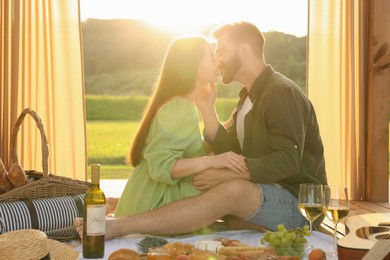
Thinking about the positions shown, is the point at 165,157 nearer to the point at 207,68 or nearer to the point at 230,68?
the point at 207,68

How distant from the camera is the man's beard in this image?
11.5 ft

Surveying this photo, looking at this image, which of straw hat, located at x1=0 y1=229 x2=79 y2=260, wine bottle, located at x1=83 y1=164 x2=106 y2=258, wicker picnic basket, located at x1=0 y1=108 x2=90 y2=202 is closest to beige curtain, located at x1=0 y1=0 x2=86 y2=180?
wicker picnic basket, located at x1=0 y1=108 x2=90 y2=202

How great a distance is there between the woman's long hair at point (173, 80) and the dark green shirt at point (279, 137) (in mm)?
294

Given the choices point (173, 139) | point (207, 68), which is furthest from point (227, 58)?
point (173, 139)

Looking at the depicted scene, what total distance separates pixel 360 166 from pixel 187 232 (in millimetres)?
2469

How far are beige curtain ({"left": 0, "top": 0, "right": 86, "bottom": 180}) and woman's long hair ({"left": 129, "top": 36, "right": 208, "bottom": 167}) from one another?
1854mm

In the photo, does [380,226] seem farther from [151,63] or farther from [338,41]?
[151,63]

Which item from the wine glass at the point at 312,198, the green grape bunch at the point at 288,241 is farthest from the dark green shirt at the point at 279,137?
the wine glass at the point at 312,198

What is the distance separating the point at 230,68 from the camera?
3547mm

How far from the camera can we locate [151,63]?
1505cm

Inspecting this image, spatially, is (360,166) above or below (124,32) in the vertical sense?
below

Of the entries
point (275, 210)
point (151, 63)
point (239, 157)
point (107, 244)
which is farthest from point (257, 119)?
point (151, 63)

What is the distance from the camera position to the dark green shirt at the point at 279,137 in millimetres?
3072

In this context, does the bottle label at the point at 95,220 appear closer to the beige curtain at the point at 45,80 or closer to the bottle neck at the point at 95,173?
the bottle neck at the point at 95,173
